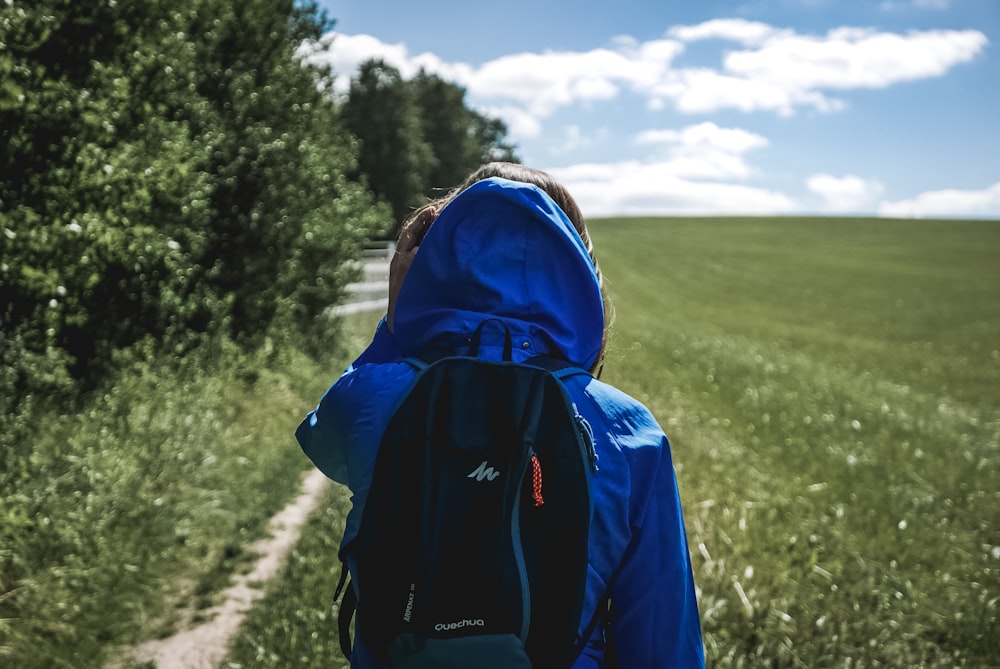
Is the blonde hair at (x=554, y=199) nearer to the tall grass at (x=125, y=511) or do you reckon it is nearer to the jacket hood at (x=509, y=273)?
the jacket hood at (x=509, y=273)

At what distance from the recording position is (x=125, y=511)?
14.9 ft

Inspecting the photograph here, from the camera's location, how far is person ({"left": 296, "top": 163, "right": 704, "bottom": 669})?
1.57 metres

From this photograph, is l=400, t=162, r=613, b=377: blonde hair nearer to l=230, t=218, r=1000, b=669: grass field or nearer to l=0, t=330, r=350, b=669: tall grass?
l=230, t=218, r=1000, b=669: grass field

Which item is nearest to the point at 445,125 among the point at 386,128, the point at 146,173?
the point at 386,128

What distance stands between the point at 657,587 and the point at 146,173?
18.2ft

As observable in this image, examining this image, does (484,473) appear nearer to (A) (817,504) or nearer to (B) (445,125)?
(A) (817,504)

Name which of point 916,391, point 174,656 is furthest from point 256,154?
point 916,391

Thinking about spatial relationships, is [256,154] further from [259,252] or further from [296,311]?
[296,311]

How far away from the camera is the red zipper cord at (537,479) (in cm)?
145

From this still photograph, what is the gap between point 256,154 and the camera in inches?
359

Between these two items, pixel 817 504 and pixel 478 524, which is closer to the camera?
pixel 478 524

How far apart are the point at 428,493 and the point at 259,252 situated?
851 centimetres

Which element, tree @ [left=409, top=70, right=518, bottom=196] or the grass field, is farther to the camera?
tree @ [left=409, top=70, right=518, bottom=196]

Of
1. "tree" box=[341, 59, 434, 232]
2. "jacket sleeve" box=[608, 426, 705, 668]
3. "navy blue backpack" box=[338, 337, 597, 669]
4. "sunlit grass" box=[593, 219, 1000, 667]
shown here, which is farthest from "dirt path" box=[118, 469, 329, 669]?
"tree" box=[341, 59, 434, 232]
